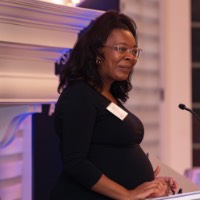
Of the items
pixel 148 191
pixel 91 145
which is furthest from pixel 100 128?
pixel 148 191

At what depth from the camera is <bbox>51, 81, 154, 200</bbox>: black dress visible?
3.64 feet

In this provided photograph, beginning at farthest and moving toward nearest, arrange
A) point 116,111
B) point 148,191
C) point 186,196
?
1. point 116,111
2. point 148,191
3. point 186,196

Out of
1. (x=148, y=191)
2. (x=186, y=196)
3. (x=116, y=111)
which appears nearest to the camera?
(x=186, y=196)

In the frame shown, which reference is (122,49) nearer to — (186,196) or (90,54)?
(90,54)

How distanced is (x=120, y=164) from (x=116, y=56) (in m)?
0.30

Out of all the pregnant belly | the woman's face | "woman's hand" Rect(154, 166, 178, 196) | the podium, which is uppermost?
the woman's face

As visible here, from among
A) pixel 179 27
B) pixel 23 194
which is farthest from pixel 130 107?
pixel 23 194

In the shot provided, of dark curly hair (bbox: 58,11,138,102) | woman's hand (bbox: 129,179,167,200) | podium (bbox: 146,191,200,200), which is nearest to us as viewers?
podium (bbox: 146,191,200,200)

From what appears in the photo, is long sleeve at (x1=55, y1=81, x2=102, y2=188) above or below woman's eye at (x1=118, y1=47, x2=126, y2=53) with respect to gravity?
below

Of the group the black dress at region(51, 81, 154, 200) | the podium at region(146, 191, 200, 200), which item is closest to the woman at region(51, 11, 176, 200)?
the black dress at region(51, 81, 154, 200)

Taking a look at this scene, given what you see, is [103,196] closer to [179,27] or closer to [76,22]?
[76,22]

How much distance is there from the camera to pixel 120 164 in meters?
1.19

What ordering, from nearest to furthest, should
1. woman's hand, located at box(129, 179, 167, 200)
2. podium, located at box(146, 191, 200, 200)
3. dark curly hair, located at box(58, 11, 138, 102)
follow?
podium, located at box(146, 191, 200, 200) → woman's hand, located at box(129, 179, 167, 200) → dark curly hair, located at box(58, 11, 138, 102)

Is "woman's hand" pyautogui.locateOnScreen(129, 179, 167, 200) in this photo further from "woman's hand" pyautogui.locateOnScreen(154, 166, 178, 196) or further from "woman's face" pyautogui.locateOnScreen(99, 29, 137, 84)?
"woman's face" pyautogui.locateOnScreen(99, 29, 137, 84)
